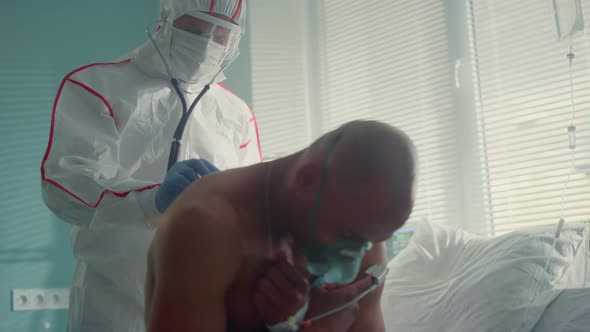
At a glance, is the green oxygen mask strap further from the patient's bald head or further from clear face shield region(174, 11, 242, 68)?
clear face shield region(174, 11, 242, 68)

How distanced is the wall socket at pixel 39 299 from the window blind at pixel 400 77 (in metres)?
1.73

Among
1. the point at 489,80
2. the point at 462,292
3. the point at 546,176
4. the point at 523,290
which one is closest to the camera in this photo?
the point at 523,290

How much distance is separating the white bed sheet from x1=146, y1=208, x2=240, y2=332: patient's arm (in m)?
1.02

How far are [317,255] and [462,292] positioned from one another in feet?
3.54

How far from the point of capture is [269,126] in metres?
3.16

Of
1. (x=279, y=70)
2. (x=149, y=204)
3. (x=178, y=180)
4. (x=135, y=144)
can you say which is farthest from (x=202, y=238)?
(x=279, y=70)

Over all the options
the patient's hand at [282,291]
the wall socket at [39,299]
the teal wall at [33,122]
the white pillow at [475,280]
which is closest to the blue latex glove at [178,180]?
the patient's hand at [282,291]

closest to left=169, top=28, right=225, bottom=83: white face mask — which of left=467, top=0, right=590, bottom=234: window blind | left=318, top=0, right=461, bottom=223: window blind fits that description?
left=318, top=0, right=461, bottom=223: window blind

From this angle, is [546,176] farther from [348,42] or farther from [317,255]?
[317,255]

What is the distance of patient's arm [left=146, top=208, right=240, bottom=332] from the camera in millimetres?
779

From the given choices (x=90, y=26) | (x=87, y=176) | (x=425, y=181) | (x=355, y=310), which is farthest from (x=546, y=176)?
(x=90, y=26)

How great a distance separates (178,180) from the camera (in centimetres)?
120

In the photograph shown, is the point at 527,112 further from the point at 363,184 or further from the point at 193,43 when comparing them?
the point at 363,184

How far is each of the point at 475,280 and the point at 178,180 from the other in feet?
3.30
